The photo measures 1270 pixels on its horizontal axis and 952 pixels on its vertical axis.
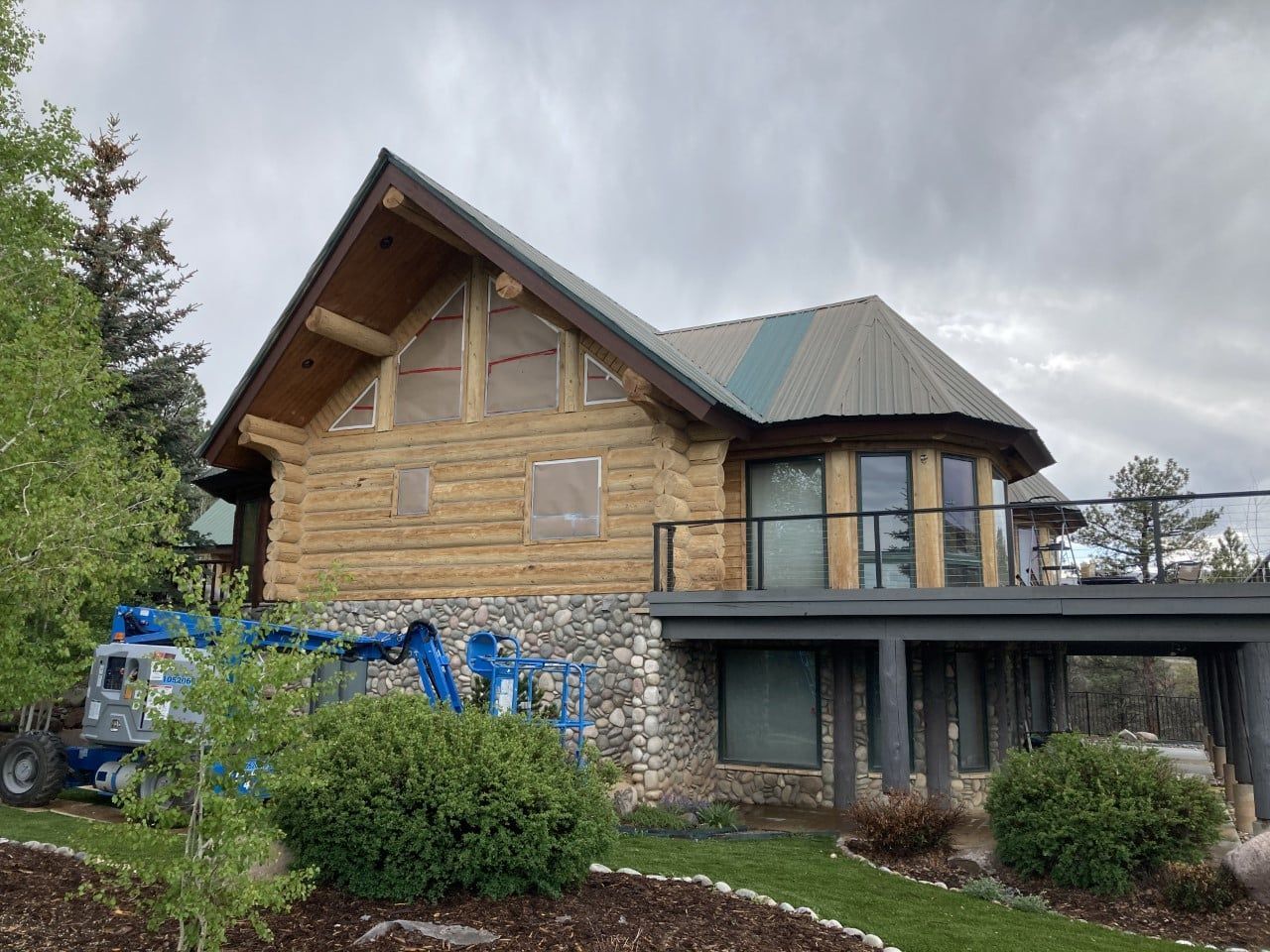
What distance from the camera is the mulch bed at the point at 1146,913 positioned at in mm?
8531

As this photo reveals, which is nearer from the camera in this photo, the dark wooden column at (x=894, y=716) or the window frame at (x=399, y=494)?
the dark wooden column at (x=894, y=716)

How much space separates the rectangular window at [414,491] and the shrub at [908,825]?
869 cm

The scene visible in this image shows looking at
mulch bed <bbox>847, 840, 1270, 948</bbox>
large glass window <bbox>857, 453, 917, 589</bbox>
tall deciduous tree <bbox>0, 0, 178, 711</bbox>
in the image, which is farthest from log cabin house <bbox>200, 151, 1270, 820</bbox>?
mulch bed <bbox>847, 840, 1270, 948</bbox>

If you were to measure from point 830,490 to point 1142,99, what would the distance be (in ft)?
27.4

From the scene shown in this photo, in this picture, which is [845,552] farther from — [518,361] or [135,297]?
[135,297]

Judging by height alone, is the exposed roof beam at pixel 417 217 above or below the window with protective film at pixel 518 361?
above

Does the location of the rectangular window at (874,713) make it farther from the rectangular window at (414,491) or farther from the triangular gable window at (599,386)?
the rectangular window at (414,491)

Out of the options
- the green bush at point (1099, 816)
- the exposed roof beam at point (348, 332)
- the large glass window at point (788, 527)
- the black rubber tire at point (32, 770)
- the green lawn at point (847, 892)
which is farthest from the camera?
the exposed roof beam at point (348, 332)

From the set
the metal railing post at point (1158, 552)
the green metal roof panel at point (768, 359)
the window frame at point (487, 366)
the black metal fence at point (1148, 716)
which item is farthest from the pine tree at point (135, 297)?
the black metal fence at point (1148, 716)

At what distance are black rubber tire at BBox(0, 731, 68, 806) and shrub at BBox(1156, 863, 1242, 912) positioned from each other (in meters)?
12.8

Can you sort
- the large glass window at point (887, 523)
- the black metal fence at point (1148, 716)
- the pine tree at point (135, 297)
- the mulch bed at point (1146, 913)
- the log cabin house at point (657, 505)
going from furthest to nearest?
the black metal fence at point (1148, 716)
the pine tree at point (135, 297)
the large glass window at point (887, 523)
the log cabin house at point (657, 505)
the mulch bed at point (1146, 913)

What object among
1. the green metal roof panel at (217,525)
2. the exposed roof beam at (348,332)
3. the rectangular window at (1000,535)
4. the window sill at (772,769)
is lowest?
the window sill at (772,769)

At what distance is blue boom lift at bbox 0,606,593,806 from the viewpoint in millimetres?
11248

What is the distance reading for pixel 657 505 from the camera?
565 inches
